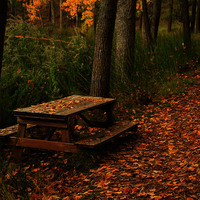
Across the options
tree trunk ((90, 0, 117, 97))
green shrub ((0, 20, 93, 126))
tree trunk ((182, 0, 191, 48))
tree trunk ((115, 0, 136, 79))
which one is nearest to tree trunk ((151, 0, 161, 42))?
tree trunk ((182, 0, 191, 48))

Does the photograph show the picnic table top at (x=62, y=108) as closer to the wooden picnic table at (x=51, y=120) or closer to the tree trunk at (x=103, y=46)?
the wooden picnic table at (x=51, y=120)

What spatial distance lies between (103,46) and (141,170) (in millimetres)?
2844

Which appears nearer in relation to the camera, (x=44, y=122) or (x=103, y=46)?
(x=44, y=122)

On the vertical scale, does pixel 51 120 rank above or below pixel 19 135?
above

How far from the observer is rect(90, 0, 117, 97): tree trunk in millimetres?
5453

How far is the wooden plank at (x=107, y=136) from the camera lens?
3.82m

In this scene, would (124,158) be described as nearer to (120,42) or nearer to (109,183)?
(109,183)

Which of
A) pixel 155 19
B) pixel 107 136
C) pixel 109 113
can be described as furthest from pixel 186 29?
pixel 107 136

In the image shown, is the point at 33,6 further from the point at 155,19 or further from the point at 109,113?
the point at 109,113

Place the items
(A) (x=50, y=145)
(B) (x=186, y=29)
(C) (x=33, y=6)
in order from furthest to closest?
1. (C) (x=33, y=6)
2. (B) (x=186, y=29)
3. (A) (x=50, y=145)

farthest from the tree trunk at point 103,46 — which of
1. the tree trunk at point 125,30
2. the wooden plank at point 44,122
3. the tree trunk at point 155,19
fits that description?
the tree trunk at point 155,19

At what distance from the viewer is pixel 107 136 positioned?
4.23 m

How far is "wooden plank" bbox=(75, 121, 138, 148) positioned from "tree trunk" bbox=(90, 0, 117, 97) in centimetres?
105

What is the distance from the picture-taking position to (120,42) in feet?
23.7
